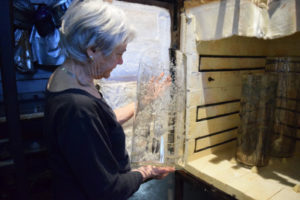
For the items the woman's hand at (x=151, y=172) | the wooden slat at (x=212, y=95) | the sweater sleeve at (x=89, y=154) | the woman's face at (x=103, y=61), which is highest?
the woman's face at (x=103, y=61)

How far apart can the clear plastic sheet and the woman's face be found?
0.32 metres

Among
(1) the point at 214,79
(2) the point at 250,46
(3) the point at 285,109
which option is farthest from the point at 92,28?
(3) the point at 285,109

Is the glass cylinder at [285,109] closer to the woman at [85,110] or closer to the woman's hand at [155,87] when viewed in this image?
the woman's hand at [155,87]

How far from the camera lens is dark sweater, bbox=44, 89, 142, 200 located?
0.57 m

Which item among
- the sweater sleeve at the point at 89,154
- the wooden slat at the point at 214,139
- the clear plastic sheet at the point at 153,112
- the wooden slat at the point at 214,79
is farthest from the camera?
the wooden slat at the point at 214,139

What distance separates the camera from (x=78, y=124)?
0.57 meters

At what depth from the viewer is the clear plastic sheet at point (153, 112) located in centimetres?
99

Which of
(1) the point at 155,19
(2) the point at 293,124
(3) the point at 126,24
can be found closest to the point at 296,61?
(2) the point at 293,124

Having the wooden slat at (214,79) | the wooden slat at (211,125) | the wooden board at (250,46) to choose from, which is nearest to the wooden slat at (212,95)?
the wooden slat at (214,79)

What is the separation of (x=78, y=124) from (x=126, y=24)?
355 mm

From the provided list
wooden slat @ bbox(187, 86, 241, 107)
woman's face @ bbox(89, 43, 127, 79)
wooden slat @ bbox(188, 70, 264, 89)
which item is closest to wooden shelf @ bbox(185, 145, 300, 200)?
wooden slat @ bbox(187, 86, 241, 107)

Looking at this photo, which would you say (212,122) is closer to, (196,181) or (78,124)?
(196,181)

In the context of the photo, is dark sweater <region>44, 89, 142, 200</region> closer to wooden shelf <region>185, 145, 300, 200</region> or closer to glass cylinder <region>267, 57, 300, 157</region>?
wooden shelf <region>185, 145, 300, 200</region>

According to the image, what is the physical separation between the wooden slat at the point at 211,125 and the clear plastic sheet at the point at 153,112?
0.79 ft
